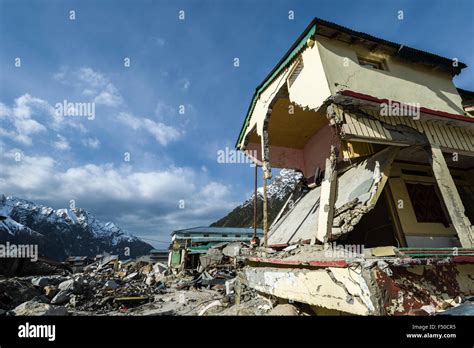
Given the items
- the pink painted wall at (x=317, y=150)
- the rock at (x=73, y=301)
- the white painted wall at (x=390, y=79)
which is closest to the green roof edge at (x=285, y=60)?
the white painted wall at (x=390, y=79)

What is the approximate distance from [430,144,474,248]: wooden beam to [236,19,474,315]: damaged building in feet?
0.08

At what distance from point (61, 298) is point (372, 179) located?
14137mm

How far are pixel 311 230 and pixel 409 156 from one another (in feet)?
12.5

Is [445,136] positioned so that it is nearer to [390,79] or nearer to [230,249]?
[390,79]

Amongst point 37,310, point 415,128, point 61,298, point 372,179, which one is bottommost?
point 61,298

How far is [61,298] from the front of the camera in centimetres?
1116

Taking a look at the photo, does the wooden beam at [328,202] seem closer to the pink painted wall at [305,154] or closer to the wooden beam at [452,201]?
the wooden beam at [452,201]

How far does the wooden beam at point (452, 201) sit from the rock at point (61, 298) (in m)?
15.2

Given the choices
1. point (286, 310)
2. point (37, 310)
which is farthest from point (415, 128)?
point (37, 310)

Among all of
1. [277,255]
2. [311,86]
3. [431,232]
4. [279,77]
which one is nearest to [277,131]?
[279,77]

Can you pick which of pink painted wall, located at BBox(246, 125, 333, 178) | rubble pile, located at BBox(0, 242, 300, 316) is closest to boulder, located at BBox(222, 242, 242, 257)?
rubble pile, located at BBox(0, 242, 300, 316)

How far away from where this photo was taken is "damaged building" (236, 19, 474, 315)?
3.46 metres

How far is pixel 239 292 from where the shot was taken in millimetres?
8250
